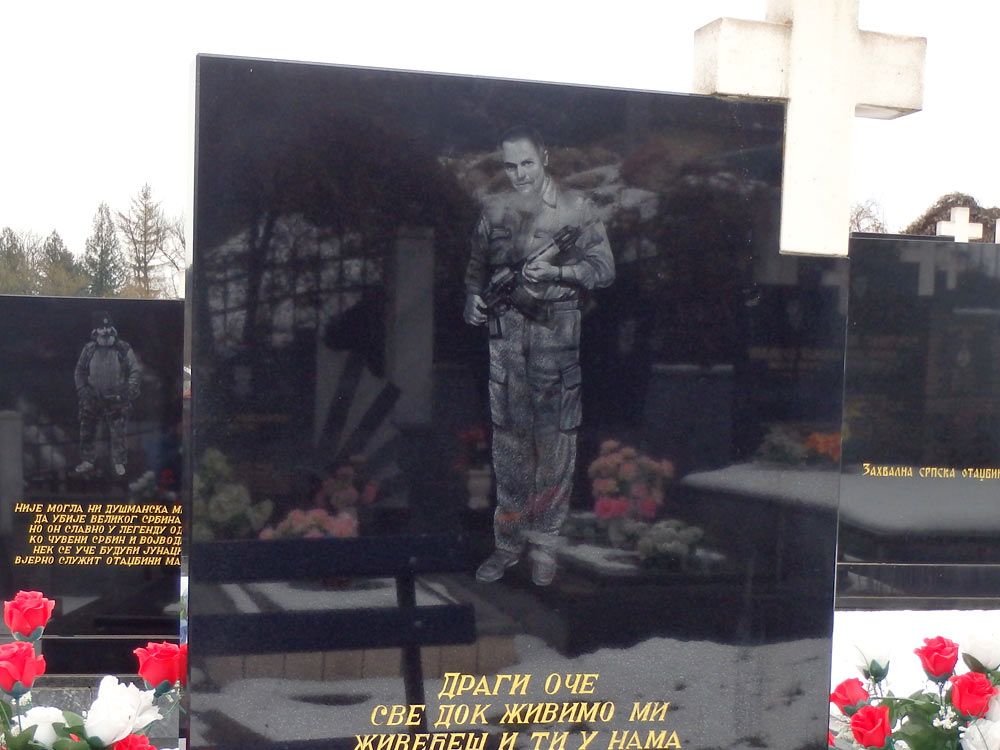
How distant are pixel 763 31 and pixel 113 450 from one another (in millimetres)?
3755

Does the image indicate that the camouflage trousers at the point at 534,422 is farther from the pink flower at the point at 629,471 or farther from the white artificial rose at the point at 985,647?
the white artificial rose at the point at 985,647

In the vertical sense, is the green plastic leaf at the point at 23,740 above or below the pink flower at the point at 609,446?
below

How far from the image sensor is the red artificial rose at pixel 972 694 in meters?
2.31

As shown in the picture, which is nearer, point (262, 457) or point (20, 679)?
point (20, 679)

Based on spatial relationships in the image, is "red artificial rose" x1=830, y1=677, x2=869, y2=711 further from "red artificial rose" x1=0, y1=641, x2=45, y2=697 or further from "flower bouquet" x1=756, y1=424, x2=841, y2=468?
"red artificial rose" x1=0, y1=641, x2=45, y2=697

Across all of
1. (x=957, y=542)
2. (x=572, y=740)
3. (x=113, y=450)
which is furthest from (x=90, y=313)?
(x=957, y=542)

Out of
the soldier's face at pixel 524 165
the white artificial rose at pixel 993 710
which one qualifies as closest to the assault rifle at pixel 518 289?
the soldier's face at pixel 524 165

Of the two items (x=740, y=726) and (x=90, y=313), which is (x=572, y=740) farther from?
(x=90, y=313)

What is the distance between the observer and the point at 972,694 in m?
2.31

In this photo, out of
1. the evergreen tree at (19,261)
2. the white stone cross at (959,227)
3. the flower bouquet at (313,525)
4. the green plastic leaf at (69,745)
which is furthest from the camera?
the evergreen tree at (19,261)

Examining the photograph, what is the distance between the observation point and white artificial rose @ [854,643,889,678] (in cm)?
263

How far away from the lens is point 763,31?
2.61 m

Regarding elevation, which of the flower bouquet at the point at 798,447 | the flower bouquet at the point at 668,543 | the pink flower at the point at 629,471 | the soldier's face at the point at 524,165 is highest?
the soldier's face at the point at 524,165

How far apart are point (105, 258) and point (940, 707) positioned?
1187 centimetres
